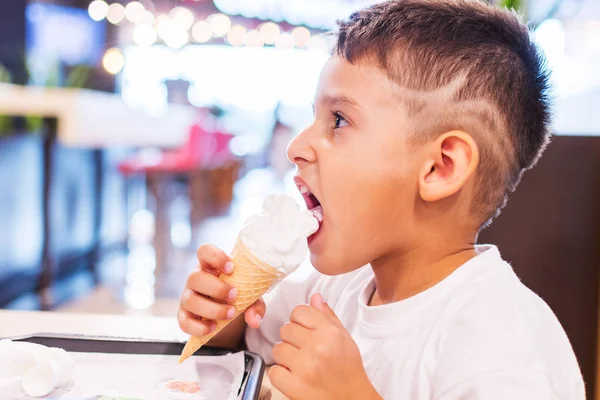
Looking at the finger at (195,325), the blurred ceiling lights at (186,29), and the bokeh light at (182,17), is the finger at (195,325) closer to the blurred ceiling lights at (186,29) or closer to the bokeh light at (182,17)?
the blurred ceiling lights at (186,29)

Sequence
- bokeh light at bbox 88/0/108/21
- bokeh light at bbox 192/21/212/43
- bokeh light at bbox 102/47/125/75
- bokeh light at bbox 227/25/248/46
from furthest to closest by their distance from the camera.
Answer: bokeh light at bbox 227/25/248/46, bokeh light at bbox 192/21/212/43, bokeh light at bbox 102/47/125/75, bokeh light at bbox 88/0/108/21

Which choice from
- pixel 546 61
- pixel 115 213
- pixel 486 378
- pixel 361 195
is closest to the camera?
pixel 486 378

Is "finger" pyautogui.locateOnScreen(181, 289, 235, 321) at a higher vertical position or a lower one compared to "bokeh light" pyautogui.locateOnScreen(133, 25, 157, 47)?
lower

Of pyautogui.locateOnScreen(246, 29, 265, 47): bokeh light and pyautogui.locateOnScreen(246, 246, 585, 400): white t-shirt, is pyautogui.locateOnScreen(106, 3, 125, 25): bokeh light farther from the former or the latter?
pyautogui.locateOnScreen(246, 246, 585, 400): white t-shirt

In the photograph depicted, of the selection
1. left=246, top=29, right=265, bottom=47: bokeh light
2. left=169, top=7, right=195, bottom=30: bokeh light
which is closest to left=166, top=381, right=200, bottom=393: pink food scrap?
left=169, top=7, right=195, bottom=30: bokeh light

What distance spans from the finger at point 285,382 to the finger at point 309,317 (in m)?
0.07

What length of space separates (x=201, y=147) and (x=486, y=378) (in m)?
5.27

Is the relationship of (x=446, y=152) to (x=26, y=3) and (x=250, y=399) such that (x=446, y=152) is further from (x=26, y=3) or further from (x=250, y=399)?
(x=26, y=3)

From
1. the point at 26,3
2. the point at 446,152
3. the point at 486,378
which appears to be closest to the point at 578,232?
the point at 446,152

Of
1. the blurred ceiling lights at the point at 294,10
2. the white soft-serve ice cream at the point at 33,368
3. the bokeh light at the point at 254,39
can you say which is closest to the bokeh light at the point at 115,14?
the blurred ceiling lights at the point at 294,10

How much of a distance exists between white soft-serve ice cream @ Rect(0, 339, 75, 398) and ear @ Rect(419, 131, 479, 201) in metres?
0.57

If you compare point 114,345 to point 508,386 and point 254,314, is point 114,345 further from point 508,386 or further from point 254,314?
point 508,386

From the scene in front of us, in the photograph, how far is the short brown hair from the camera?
0.97 metres

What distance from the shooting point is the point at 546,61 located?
107 cm
